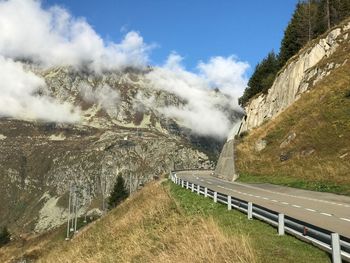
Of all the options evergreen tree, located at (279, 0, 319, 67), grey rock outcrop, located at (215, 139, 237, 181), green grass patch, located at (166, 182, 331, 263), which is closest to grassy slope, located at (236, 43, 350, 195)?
grey rock outcrop, located at (215, 139, 237, 181)

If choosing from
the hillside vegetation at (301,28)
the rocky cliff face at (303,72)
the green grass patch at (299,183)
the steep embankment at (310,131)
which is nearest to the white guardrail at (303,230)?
the green grass patch at (299,183)

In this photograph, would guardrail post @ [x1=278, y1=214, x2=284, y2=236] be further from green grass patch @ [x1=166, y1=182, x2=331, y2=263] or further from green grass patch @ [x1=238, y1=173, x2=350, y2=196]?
green grass patch @ [x1=238, y1=173, x2=350, y2=196]

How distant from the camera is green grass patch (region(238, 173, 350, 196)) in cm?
3058

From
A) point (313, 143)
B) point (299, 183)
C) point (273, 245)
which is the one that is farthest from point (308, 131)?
point (273, 245)

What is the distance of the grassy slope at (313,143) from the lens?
34.7 meters

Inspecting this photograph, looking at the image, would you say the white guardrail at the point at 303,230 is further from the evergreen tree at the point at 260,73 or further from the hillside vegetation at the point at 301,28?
the evergreen tree at the point at 260,73

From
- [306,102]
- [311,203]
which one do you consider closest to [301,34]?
[306,102]

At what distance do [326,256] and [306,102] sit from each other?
45046mm

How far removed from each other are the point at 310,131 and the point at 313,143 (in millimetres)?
2658

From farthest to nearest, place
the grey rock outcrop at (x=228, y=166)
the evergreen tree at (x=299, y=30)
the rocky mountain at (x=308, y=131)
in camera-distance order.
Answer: the evergreen tree at (x=299, y=30) < the grey rock outcrop at (x=228, y=166) < the rocky mountain at (x=308, y=131)

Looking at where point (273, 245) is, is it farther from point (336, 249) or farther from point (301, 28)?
point (301, 28)

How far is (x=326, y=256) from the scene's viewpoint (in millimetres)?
10508

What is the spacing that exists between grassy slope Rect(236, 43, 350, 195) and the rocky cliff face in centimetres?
225

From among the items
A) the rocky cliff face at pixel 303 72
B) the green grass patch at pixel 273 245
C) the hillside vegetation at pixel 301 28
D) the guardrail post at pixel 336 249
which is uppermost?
the hillside vegetation at pixel 301 28
